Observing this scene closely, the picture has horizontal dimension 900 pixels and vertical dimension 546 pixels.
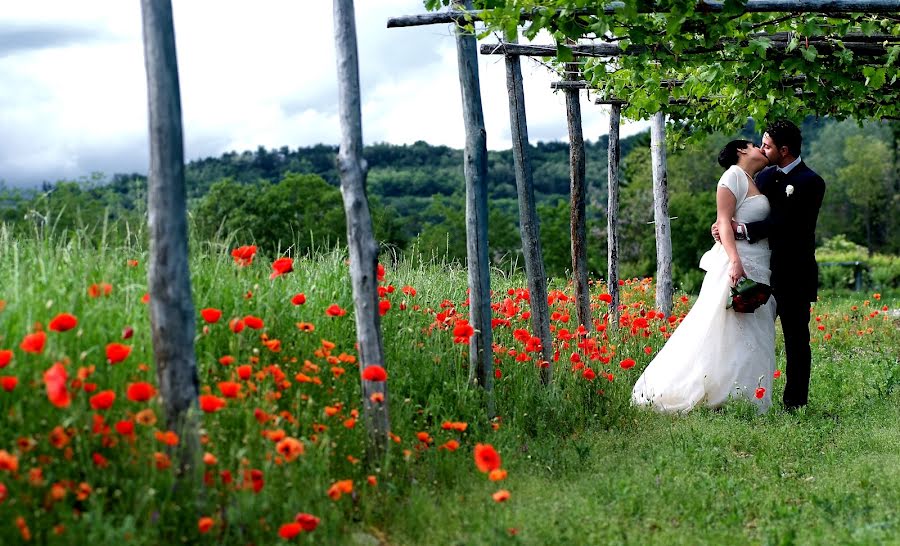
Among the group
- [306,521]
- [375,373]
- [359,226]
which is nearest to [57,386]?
[306,521]

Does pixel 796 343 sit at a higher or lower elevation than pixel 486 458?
lower

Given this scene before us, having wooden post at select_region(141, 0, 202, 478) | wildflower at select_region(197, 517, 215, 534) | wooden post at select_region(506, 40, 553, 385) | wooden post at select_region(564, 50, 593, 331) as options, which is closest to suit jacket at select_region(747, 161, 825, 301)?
wooden post at select_region(506, 40, 553, 385)

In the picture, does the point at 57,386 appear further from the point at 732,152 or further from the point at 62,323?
the point at 732,152

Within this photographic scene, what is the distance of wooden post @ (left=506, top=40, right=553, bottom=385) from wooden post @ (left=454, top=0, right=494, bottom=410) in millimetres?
954

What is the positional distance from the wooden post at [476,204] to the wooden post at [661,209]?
5.71m

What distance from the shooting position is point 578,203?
9.30 metres

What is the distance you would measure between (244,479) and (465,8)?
3.83m

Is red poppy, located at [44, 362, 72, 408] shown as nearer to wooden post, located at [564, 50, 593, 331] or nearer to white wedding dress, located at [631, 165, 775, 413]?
white wedding dress, located at [631, 165, 775, 413]

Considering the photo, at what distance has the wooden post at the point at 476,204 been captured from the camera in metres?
5.89

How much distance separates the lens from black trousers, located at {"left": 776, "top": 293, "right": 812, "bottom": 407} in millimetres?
7059

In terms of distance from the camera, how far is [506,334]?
7.61m

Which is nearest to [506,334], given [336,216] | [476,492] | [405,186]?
[476,492]

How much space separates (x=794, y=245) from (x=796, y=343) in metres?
0.75

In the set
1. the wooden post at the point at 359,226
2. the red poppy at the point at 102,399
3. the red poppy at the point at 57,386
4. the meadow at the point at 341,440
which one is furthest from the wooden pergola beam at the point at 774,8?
the red poppy at the point at 57,386
